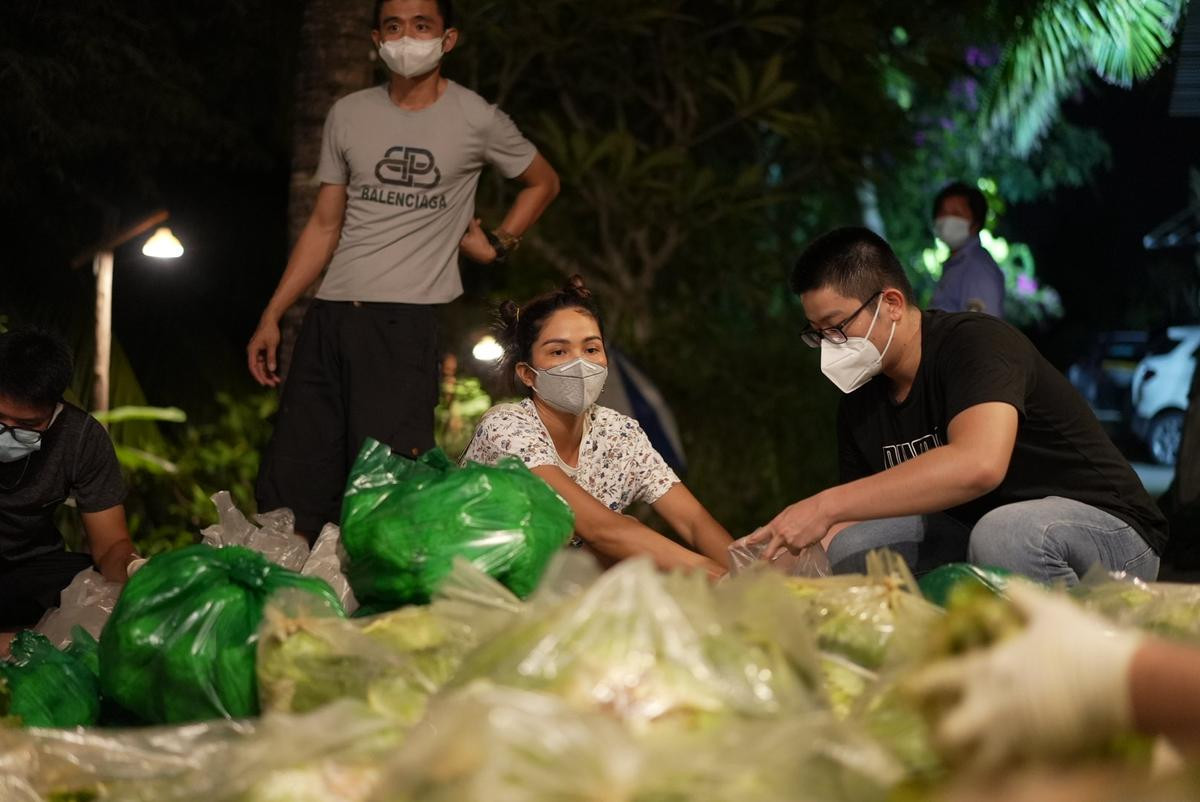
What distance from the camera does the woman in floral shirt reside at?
12.8 ft

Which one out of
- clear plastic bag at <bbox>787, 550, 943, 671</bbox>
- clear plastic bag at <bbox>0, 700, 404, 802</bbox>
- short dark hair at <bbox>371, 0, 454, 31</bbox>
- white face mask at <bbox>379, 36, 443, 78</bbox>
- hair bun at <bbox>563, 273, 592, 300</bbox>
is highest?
short dark hair at <bbox>371, 0, 454, 31</bbox>

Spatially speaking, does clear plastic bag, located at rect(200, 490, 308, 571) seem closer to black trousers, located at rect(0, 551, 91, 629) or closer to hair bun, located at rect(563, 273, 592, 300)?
hair bun, located at rect(563, 273, 592, 300)

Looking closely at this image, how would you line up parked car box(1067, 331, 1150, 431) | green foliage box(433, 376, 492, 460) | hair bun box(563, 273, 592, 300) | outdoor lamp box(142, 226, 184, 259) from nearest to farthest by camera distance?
hair bun box(563, 273, 592, 300)
outdoor lamp box(142, 226, 184, 259)
green foliage box(433, 376, 492, 460)
parked car box(1067, 331, 1150, 431)

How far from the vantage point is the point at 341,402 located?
14.7 ft

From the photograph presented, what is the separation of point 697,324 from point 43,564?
4.91 meters

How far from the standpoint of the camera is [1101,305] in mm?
25562

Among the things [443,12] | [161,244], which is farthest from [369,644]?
[161,244]

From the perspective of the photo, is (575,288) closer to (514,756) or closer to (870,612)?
(870,612)

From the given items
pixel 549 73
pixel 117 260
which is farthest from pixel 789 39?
pixel 117 260

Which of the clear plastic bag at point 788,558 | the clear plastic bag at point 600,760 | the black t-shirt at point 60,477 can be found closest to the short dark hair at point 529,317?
the clear plastic bag at point 788,558

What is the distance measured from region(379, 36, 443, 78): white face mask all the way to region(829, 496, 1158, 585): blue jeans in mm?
1979

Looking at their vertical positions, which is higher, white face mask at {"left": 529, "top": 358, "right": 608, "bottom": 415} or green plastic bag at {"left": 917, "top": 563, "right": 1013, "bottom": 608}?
white face mask at {"left": 529, "top": 358, "right": 608, "bottom": 415}

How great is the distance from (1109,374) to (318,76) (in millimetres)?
17948

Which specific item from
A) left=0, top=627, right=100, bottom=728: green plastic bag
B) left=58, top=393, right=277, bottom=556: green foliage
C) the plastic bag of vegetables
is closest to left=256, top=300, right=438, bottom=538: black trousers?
left=0, top=627, right=100, bottom=728: green plastic bag
